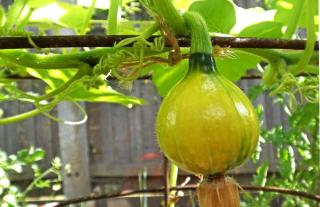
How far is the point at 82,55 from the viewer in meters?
0.61

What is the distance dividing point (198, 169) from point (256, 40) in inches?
5.4

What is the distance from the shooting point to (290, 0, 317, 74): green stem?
0.64m

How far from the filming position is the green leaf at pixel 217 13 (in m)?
0.75

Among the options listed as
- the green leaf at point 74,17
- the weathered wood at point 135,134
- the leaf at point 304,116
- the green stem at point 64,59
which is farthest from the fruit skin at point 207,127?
the weathered wood at point 135,134

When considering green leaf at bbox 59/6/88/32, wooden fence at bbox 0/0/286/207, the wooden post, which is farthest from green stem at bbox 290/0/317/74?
wooden fence at bbox 0/0/286/207

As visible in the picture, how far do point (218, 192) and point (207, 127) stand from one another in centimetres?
5

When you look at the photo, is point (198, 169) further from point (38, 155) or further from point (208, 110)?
point (38, 155)

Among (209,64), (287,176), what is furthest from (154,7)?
(287,176)

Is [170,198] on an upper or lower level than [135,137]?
upper

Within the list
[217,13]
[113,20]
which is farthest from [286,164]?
[113,20]

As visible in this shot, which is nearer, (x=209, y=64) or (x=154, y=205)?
(x=209, y=64)

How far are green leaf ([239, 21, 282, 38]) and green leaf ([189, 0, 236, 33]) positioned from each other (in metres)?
0.04

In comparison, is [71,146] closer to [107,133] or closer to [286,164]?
[286,164]

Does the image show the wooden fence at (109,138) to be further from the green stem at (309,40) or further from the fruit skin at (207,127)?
the fruit skin at (207,127)
